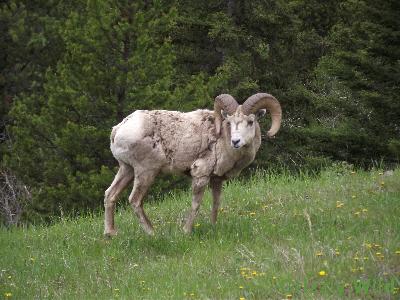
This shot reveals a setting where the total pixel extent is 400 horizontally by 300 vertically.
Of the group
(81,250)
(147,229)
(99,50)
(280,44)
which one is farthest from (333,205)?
(280,44)

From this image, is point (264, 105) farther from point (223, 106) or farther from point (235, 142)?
point (235, 142)

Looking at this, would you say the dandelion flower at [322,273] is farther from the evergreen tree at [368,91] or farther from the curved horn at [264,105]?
the evergreen tree at [368,91]

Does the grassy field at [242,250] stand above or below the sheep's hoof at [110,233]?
above

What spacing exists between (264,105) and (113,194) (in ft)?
9.04

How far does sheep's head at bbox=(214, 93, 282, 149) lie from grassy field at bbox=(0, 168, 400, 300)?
127 centimetres

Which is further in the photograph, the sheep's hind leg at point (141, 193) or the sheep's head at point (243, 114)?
the sheep's hind leg at point (141, 193)

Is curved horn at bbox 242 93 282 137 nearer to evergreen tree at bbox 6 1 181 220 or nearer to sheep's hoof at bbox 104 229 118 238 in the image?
sheep's hoof at bbox 104 229 118 238

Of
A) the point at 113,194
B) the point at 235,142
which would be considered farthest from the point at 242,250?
the point at 113,194

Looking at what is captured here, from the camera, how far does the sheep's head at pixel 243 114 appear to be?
34.1 feet

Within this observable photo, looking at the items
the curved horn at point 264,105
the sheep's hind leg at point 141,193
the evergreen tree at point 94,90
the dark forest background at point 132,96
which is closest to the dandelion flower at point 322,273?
the curved horn at point 264,105

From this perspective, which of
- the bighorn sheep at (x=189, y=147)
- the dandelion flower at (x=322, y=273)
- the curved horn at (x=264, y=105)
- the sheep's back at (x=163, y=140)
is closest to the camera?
the dandelion flower at (x=322, y=273)

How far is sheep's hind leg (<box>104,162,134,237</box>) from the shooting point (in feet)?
37.6

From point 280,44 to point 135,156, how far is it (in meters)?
15.0

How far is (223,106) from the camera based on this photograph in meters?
10.8
